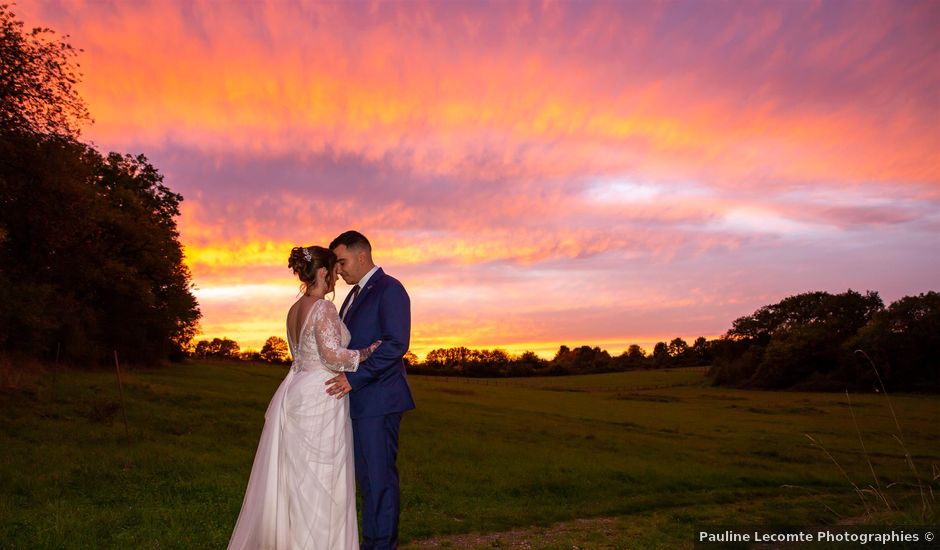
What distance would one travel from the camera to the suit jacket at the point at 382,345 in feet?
26.5

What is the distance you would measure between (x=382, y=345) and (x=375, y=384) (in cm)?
55

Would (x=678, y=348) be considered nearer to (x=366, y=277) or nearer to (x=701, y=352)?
(x=701, y=352)

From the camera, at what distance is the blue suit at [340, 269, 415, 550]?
798 cm

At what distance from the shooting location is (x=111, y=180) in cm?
5722

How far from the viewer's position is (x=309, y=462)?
8.27 m

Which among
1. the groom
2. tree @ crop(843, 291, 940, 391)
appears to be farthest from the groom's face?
tree @ crop(843, 291, 940, 391)

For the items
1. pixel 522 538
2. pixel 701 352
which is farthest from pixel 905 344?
pixel 522 538

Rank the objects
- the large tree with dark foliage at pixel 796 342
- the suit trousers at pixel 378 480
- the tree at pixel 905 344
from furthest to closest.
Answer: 1. the large tree with dark foliage at pixel 796 342
2. the tree at pixel 905 344
3. the suit trousers at pixel 378 480

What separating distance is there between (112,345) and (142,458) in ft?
137

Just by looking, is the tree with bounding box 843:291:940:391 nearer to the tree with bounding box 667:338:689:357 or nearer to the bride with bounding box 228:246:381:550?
the tree with bounding box 667:338:689:357

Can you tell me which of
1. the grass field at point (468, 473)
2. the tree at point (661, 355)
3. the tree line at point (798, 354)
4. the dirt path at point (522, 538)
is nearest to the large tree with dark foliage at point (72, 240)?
the grass field at point (468, 473)

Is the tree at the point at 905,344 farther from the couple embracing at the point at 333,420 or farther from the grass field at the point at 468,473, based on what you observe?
the couple embracing at the point at 333,420

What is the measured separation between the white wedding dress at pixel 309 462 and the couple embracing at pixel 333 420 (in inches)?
0.5

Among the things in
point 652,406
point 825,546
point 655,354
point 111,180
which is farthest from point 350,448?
point 655,354
